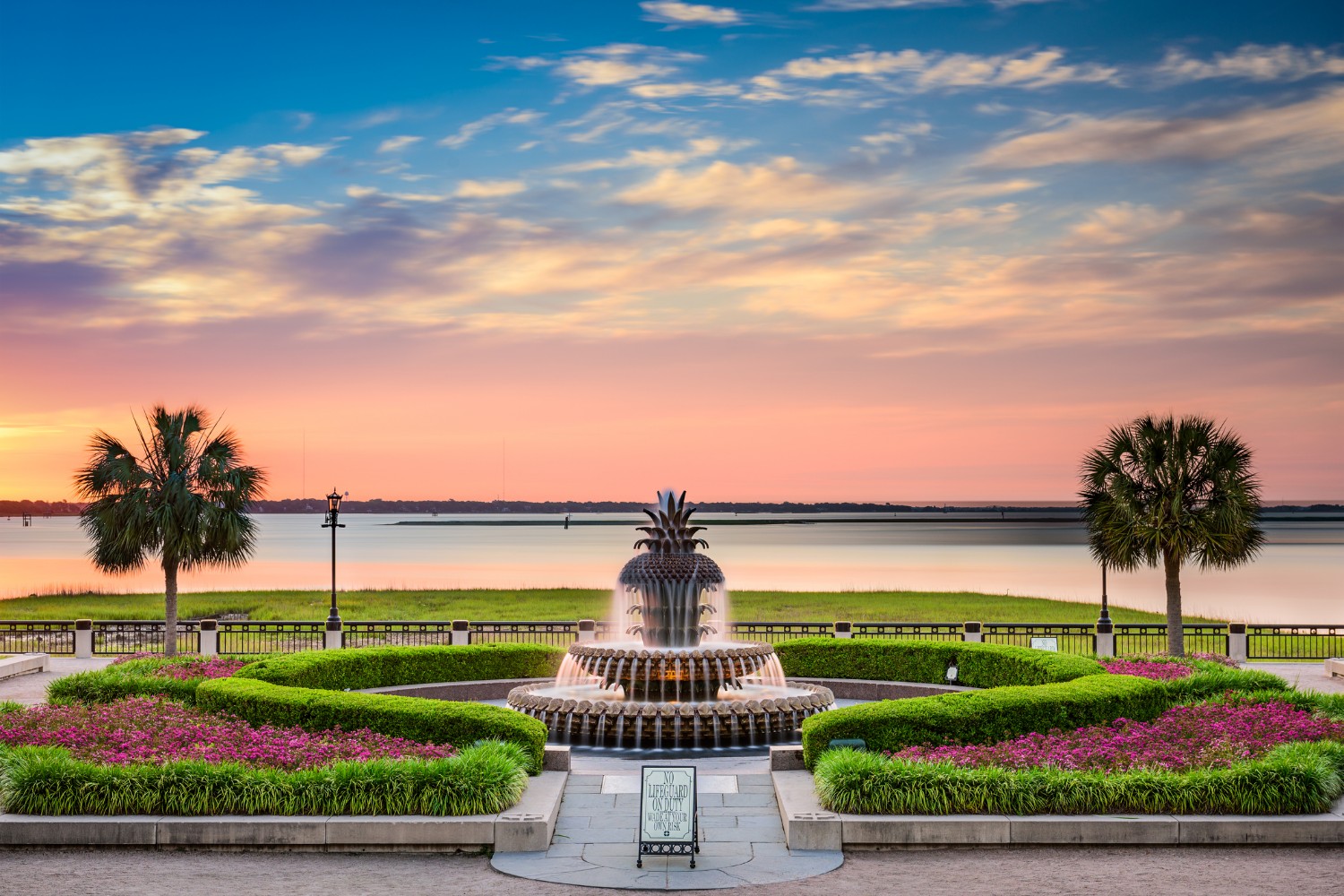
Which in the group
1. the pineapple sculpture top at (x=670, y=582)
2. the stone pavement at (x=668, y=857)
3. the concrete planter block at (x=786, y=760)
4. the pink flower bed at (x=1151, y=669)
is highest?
the pineapple sculpture top at (x=670, y=582)

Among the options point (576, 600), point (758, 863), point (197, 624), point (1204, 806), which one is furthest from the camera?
point (576, 600)

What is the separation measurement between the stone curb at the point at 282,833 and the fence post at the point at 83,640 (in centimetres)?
2329

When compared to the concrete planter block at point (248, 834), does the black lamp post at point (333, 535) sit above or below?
above

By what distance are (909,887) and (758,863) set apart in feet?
5.15

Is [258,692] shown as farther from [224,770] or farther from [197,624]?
[197,624]

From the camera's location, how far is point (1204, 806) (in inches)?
491

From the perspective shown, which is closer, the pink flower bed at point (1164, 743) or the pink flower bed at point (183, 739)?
the pink flower bed at point (1164, 743)

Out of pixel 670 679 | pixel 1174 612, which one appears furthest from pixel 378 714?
pixel 1174 612

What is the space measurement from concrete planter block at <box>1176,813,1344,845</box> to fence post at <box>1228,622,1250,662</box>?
20.7m

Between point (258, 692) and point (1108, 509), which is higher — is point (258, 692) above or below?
below

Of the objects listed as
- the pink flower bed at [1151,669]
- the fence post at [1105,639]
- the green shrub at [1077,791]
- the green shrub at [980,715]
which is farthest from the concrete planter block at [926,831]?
the fence post at [1105,639]

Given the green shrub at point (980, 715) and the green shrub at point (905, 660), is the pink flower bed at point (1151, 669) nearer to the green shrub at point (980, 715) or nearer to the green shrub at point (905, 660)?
the green shrub at point (905, 660)

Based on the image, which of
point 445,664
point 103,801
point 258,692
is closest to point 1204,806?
point 103,801

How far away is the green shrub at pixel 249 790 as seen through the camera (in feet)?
40.6
